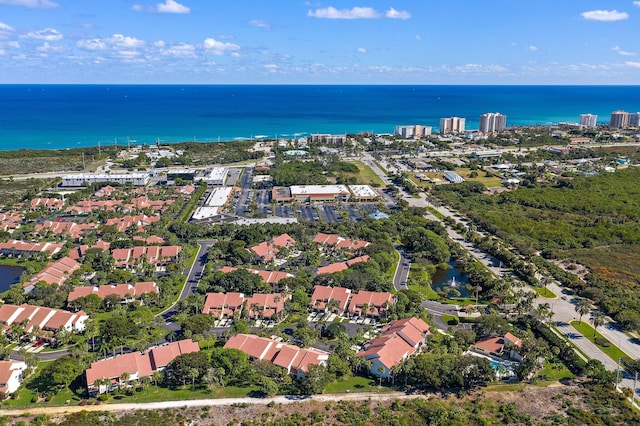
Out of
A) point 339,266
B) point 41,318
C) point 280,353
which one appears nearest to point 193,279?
point 41,318

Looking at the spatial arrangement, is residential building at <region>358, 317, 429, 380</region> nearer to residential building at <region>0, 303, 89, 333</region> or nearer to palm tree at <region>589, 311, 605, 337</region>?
palm tree at <region>589, 311, 605, 337</region>

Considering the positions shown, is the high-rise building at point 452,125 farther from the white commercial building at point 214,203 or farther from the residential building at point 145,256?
the residential building at point 145,256

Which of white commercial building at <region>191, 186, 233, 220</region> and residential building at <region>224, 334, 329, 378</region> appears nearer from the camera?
residential building at <region>224, 334, 329, 378</region>

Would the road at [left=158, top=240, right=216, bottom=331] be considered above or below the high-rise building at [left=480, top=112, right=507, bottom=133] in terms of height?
below

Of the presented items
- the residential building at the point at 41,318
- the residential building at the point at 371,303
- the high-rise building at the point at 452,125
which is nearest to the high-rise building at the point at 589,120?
the high-rise building at the point at 452,125

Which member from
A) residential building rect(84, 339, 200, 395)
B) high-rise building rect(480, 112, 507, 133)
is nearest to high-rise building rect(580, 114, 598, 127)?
high-rise building rect(480, 112, 507, 133)

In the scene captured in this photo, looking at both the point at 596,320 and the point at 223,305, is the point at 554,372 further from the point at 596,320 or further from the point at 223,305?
the point at 223,305
